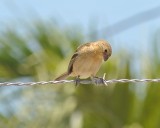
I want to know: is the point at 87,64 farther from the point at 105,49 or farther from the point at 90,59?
the point at 105,49

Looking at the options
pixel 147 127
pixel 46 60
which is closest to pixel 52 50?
pixel 46 60

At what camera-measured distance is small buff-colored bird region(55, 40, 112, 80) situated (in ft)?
24.1

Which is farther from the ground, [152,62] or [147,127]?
[152,62]

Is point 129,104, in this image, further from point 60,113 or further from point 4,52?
point 4,52

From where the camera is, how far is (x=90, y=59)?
24.2ft

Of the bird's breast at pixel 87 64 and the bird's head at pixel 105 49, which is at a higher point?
the bird's head at pixel 105 49

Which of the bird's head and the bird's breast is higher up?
the bird's head

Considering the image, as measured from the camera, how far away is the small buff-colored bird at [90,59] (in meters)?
7.35

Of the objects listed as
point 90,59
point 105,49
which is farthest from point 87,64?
point 105,49

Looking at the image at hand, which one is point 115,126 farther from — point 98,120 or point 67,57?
point 67,57

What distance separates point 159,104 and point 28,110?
5.13ft

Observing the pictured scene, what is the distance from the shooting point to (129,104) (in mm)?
9688

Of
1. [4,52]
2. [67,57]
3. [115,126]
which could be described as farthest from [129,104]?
[4,52]

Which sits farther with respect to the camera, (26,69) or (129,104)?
(26,69)
